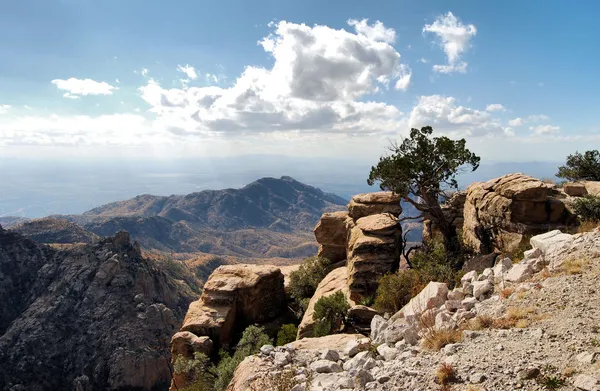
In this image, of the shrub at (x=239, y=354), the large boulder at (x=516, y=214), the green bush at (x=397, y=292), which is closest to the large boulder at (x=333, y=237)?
the shrub at (x=239, y=354)

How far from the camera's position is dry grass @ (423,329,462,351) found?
36.7 feet

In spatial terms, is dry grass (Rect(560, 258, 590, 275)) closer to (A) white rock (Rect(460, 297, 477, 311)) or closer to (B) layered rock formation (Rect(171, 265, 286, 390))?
(A) white rock (Rect(460, 297, 477, 311))

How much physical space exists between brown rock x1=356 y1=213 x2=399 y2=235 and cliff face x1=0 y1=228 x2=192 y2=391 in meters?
46.0

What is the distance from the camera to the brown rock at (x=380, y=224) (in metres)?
28.9

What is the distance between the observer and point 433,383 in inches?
368

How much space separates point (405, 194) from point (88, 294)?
98092 millimetres

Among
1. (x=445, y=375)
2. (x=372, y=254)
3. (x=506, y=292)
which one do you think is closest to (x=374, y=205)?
(x=372, y=254)

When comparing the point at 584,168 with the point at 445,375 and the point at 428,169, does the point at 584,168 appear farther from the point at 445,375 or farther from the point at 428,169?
the point at 445,375

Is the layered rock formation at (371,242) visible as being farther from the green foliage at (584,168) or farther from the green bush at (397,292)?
the green foliage at (584,168)

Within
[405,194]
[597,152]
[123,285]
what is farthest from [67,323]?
[597,152]

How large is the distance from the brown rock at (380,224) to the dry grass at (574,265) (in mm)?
15659

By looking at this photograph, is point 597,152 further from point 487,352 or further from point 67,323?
point 67,323

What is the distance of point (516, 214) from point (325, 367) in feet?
54.1

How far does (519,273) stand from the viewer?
14227 millimetres
